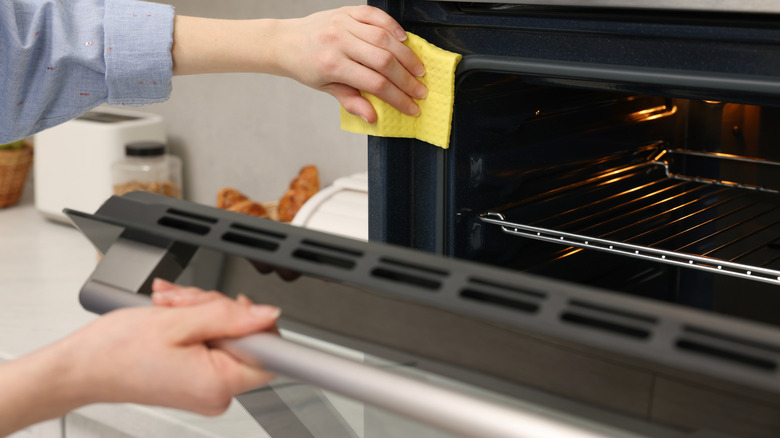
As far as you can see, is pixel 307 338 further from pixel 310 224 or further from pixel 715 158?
pixel 310 224

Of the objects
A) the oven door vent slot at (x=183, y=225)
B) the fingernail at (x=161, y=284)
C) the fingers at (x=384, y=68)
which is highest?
the fingers at (x=384, y=68)

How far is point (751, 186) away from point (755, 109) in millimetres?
99

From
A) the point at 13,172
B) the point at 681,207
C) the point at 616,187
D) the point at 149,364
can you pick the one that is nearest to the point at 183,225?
the point at 149,364

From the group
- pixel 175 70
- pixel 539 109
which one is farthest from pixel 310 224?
pixel 539 109

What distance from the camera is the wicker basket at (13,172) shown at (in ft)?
7.18

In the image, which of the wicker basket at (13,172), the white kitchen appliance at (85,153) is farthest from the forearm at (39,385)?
the wicker basket at (13,172)

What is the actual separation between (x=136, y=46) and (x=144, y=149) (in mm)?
1046

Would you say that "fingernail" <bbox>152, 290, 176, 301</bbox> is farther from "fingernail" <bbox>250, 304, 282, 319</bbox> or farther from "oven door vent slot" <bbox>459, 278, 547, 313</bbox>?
"oven door vent slot" <bbox>459, 278, 547, 313</bbox>

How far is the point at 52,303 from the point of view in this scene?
165 cm

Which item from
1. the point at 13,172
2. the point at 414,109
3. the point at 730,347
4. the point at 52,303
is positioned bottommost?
the point at 52,303

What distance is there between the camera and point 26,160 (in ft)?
7.36

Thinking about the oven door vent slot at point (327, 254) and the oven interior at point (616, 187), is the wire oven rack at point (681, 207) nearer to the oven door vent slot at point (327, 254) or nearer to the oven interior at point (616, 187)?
the oven interior at point (616, 187)

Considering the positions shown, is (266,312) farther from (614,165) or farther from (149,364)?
(614,165)

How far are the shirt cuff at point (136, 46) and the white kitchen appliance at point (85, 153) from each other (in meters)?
1.11
